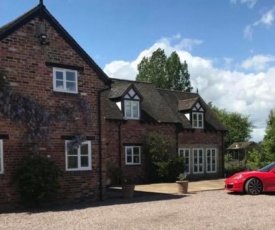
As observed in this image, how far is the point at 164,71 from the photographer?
63.2 m

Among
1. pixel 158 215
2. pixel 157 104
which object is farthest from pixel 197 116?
pixel 158 215

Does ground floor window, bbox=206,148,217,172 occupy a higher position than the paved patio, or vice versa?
ground floor window, bbox=206,148,217,172

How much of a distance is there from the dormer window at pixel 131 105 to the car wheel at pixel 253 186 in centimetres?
1070

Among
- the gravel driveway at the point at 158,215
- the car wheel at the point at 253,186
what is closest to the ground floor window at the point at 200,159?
the car wheel at the point at 253,186

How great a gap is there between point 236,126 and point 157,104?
49.4 metres

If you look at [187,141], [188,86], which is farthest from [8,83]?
[188,86]

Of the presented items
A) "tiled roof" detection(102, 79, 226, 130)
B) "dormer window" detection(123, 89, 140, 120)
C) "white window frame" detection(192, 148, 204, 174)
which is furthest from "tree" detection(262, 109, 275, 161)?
"dormer window" detection(123, 89, 140, 120)

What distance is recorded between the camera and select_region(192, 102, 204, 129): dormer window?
3143 cm

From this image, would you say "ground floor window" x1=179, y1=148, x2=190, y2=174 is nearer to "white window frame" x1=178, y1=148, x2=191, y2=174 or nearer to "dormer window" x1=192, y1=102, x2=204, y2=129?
"white window frame" x1=178, y1=148, x2=191, y2=174

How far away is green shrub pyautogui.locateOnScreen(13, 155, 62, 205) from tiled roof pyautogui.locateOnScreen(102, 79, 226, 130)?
33.9 ft

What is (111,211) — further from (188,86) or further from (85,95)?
(188,86)

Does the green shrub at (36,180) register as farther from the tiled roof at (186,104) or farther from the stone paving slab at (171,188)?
the tiled roof at (186,104)

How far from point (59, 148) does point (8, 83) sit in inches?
123

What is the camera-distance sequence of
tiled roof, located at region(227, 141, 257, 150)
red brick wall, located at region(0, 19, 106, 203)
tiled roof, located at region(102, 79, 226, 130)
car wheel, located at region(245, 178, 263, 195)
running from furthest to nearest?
tiled roof, located at region(227, 141, 257, 150), tiled roof, located at region(102, 79, 226, 130), car wheel, located at region(245, 178, 263, 195), red brick wall, located at region(0, 19, 106, 203)
